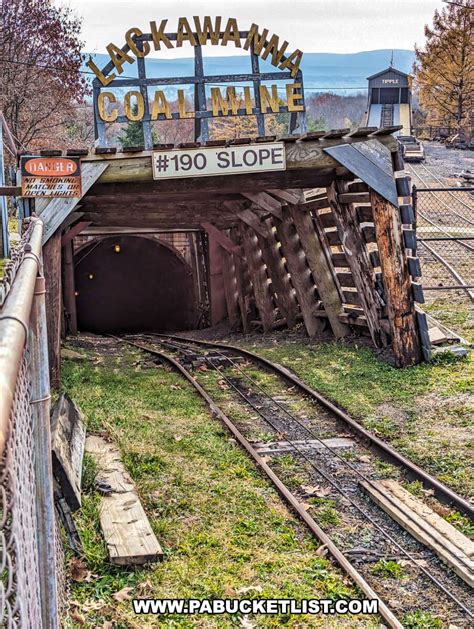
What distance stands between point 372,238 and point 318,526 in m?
7.03

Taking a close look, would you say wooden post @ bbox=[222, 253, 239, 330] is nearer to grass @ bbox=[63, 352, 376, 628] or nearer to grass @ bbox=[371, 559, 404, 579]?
grass @ bbox=[63, 352, 376, 628]

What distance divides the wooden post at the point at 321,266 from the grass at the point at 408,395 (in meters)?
0.53

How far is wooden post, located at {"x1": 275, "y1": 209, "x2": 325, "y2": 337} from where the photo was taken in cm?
1438

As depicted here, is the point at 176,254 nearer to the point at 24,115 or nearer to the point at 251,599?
the point at 24,115

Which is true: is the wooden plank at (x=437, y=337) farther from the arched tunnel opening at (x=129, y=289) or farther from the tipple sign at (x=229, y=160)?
the arched tunnel opening at (x=129, y=289)

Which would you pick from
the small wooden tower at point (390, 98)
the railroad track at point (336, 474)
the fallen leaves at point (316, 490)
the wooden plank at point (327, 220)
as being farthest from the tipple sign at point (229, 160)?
the small wooden tower at point (390, 98)

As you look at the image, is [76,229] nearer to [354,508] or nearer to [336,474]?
[336,474]

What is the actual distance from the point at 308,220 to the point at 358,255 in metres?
1.63

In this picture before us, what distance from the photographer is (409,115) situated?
55781 mm

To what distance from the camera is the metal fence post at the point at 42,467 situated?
9.12 feet

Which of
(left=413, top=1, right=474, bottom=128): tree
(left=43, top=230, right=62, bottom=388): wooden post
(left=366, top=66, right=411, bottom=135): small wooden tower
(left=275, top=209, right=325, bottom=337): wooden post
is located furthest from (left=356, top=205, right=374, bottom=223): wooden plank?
(left=366, top=66, right=411, bottom=135): small wooden tower

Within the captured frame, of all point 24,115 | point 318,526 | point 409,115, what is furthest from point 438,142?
point 318,526

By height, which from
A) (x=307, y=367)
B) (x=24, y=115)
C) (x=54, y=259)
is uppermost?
(x=24, y=115)

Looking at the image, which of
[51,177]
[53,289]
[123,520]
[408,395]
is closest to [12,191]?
[51,177]
